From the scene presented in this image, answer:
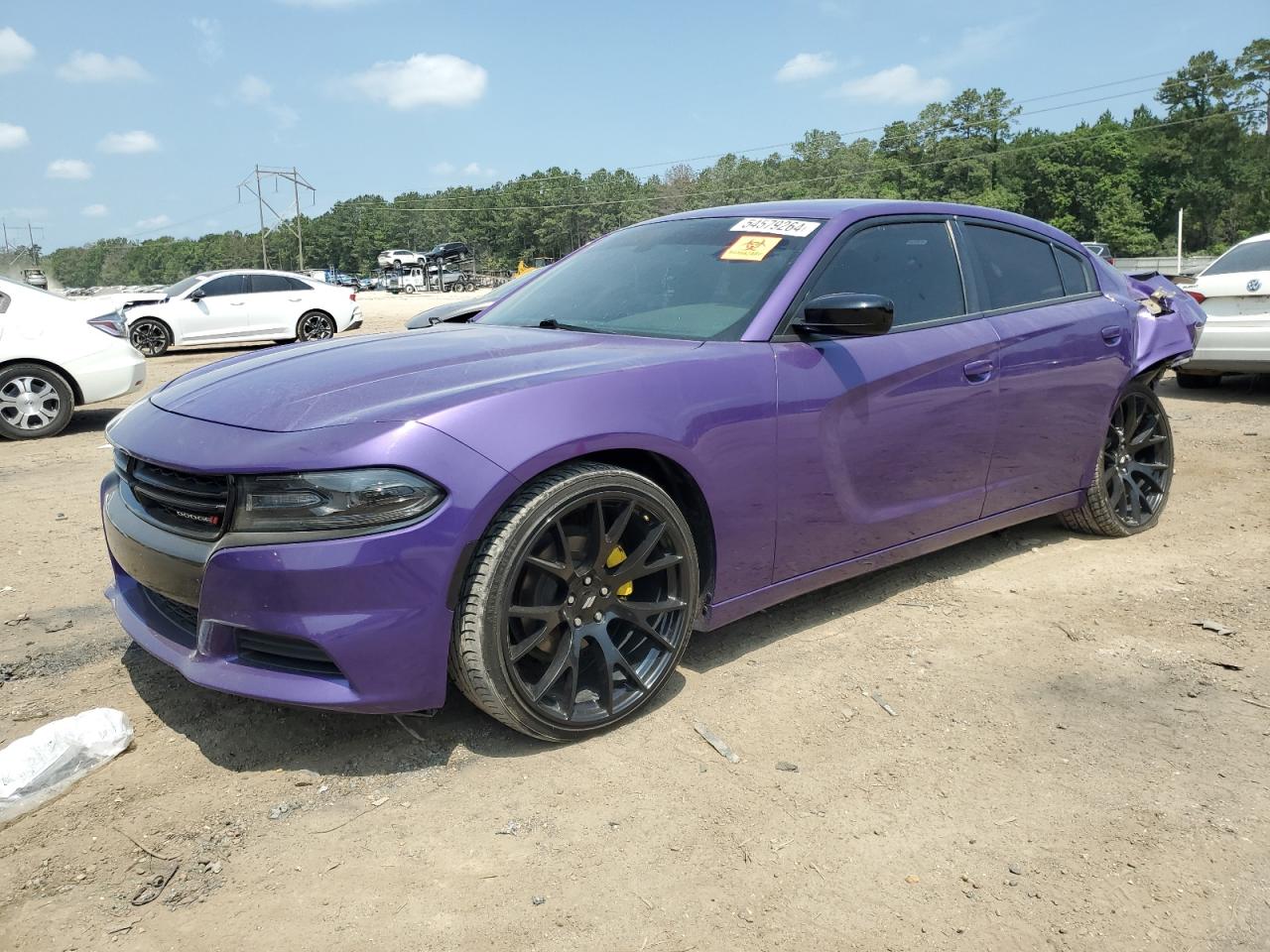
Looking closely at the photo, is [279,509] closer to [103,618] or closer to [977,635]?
[103,618]

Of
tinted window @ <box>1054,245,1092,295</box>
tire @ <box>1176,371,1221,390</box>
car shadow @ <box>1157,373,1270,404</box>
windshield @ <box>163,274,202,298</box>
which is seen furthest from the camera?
windshield @ <box>163,274,202,298</box>

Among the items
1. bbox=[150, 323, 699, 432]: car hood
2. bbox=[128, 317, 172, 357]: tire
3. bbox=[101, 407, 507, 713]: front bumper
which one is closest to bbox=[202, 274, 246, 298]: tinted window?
bbox=[128, 317, 172, 357]: tire

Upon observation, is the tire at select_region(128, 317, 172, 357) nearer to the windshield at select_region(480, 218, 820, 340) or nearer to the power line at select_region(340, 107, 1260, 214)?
the windshield at select_region(480, 218, 820, 340)

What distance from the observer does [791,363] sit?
124 inches

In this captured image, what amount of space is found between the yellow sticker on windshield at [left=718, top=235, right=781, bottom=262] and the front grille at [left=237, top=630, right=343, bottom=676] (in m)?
1.98

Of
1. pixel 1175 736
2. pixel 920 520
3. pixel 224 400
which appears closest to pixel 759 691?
pixel 920 520

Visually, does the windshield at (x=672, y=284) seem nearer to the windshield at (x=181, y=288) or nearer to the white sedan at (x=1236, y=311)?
the white sedan at (x=1236, y=311)

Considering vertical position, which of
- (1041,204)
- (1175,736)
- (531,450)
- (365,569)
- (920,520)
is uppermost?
(1041,204)

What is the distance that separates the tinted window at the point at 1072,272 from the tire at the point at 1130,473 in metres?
0.56

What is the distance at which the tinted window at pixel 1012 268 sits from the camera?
4044mm

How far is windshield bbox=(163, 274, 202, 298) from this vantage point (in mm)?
16812

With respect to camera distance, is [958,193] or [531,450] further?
[958,193]

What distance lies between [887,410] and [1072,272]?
1792mm

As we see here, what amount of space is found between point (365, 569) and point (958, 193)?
328 feet
